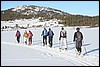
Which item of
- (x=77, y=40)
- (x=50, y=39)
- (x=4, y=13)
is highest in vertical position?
(x=77, y=40)

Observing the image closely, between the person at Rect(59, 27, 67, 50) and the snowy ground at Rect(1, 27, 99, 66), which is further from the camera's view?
the person at Rect(59, 27, 67, 50)

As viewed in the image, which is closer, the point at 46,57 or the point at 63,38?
the point at 46,57

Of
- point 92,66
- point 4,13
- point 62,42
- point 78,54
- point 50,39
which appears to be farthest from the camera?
point 4,13

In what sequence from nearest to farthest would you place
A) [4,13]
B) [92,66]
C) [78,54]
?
[92,66], [78,54], [4,13]

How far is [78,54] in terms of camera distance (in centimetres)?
1367

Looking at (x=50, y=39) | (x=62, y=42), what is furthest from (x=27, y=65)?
(x=50, y=39)

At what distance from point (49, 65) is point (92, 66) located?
1.43m

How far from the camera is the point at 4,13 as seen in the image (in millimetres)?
193625

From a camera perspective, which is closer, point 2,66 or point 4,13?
point 2,66

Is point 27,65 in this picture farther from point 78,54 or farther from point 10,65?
point 78,54

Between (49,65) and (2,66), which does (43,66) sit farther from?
(2,66)

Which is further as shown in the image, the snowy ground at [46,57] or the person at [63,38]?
the person at [63,38]

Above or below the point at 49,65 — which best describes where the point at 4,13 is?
below

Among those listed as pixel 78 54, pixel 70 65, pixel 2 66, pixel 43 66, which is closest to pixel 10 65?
pixel 2 66
